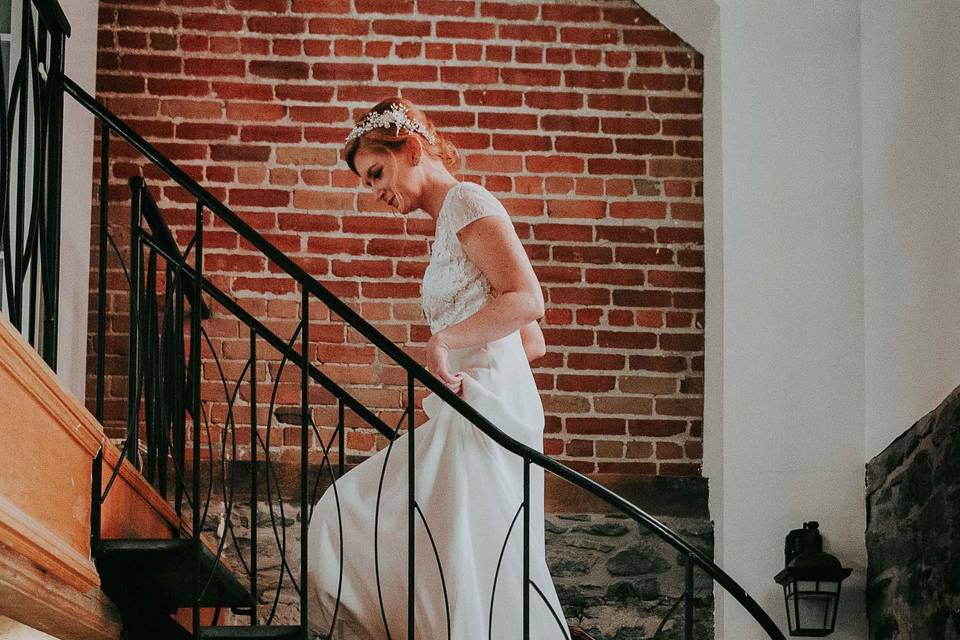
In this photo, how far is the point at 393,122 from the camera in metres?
3.55

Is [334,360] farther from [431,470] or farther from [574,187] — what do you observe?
[431,470]

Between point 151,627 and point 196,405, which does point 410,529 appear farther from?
point 151,627

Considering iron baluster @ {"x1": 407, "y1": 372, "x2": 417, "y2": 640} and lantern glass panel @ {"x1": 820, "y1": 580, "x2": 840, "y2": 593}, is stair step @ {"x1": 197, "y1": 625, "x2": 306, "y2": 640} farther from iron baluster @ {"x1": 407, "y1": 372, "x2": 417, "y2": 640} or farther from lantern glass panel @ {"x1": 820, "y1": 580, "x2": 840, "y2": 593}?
lantern glass panel @ {"x1": 820, "y1": 580, "x2": 840, "y2": 593}

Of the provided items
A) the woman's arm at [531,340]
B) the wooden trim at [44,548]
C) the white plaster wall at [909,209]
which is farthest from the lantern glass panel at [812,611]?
the wooden trim at [44,548]

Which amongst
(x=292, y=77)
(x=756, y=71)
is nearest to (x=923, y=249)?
(x=756, y=71)

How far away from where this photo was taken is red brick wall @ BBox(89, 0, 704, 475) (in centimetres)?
537

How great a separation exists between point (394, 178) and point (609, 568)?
2199 mm

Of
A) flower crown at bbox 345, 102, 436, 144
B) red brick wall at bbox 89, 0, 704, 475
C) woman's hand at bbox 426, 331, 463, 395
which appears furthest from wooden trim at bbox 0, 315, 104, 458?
red brick wall at bbox 89, 0, 704, 475

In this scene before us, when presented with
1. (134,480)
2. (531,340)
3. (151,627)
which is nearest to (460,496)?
(531,340)

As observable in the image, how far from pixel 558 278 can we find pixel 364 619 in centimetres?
239

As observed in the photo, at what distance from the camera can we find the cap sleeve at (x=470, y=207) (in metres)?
3.38

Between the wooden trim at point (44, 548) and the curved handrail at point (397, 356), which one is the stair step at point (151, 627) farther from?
the curved handrail at point (397, 356)

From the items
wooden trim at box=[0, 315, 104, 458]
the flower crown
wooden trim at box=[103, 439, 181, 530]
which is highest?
the flower crown

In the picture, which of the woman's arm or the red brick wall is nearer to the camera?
the woman's arm
